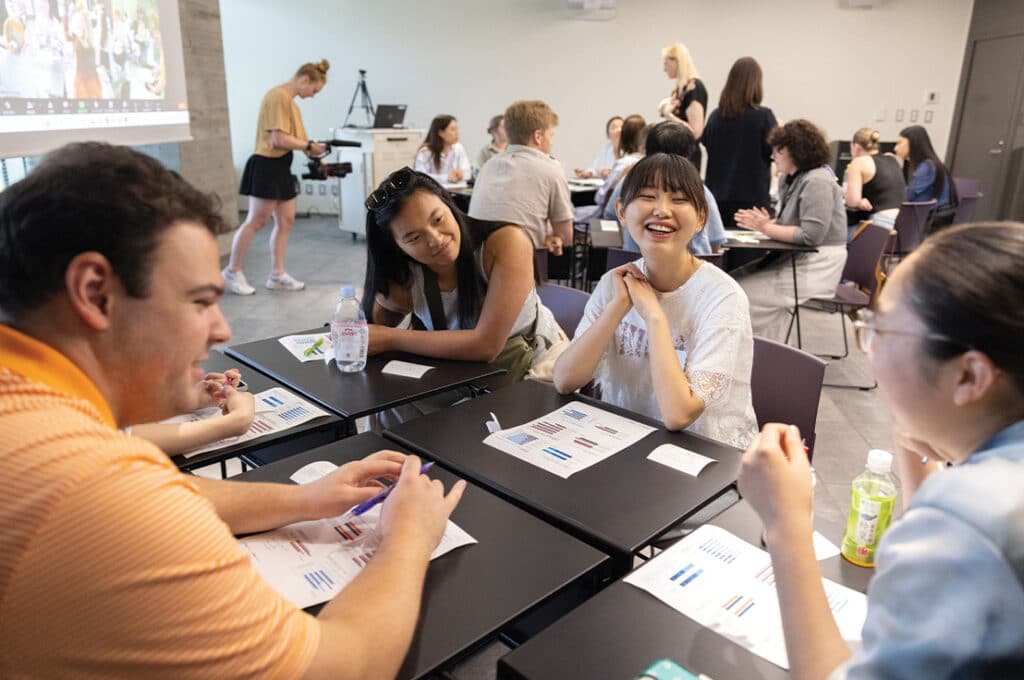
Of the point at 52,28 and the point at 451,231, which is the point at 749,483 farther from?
the point at 52,28

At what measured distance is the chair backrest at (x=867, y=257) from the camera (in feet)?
13.0

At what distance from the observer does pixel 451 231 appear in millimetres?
2074

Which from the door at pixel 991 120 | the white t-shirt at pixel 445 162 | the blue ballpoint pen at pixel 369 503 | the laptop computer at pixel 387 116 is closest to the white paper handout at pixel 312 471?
the blue ballpoint pen at pixel 369 503

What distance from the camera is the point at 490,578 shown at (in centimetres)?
101

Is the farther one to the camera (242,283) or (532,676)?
(242,283)

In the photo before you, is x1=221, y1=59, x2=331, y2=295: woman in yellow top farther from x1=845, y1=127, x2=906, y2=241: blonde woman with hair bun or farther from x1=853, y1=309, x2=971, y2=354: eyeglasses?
x1=853, y1=309, x2=971, y2=354: eyeglasses

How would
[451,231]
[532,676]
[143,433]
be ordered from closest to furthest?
[532,676] < [143,433] < [451,231]

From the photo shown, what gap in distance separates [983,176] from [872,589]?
29.1ft

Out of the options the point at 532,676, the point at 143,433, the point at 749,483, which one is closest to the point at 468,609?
the point at 532,676

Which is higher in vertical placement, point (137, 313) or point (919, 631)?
point (137, 313)

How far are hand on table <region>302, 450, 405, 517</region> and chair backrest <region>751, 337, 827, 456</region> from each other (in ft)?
3.51

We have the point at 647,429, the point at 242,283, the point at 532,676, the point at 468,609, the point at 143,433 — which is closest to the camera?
Answer: the point at 532,676

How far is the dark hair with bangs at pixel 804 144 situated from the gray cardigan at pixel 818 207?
57mm

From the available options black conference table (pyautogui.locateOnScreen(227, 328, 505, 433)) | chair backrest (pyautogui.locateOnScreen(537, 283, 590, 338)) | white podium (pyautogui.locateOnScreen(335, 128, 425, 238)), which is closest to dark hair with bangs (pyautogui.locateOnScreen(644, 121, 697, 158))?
chair backrest (pyautogui.locateOnScreen(537, 283, 590, 338))
